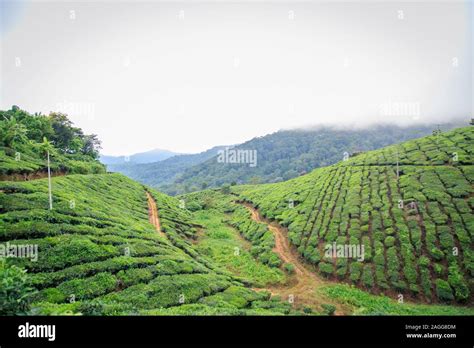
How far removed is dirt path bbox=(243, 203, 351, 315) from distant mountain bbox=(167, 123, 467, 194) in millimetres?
81301

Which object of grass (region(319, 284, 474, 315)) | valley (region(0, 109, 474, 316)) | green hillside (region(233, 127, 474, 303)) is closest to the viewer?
valley (region(0, 109, 474, 316))

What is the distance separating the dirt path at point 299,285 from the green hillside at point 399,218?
88 centimetres

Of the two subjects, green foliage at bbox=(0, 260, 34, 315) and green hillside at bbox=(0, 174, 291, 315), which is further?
green hillside at bbox=(0, 174, 291, 315)

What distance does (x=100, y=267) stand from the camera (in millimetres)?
14266

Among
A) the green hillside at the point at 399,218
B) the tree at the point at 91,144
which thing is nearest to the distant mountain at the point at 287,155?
the tree at the point at 91,144

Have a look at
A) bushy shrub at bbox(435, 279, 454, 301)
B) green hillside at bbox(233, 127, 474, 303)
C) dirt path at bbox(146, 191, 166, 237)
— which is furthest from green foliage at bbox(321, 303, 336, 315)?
dirt path at bbox(146, 191, 166, 237)

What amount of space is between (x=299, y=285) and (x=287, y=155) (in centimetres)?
13682

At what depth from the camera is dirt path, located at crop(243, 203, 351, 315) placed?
18.2m

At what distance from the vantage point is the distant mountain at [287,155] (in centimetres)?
13038

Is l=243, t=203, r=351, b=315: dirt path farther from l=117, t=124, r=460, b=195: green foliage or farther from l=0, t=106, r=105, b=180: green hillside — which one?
l=117, t=124, r=460, b=195: green foliage

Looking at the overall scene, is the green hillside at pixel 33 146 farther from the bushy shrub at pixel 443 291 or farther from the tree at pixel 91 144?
the bushy shrub at pixel 443 291

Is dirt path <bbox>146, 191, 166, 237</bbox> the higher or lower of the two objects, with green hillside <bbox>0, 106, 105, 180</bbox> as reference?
lower
